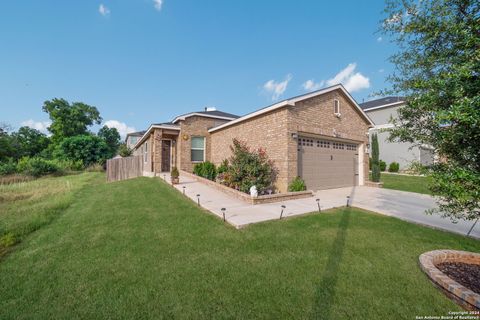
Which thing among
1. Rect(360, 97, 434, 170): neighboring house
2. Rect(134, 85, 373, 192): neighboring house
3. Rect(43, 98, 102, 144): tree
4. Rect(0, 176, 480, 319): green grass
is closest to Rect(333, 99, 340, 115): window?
Rect(134, 85, 373, 192): neighboring house

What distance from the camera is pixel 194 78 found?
631 inches

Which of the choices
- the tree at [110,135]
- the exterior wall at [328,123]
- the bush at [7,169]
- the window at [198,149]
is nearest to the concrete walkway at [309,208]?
the exterior wall at [328,123]

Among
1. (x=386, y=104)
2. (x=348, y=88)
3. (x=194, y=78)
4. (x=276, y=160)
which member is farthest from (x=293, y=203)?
(x=386, y=104)

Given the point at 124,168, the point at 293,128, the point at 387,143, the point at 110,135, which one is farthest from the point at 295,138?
the point at 110,135

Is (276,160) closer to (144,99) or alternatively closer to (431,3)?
(431,3)

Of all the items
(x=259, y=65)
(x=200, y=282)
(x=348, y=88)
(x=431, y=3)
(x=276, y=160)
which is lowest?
(x=200, y=282)

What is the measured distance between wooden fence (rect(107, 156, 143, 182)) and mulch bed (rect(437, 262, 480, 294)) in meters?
16.6

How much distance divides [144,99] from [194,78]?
18.5 ft

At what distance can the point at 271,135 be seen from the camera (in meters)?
9.40

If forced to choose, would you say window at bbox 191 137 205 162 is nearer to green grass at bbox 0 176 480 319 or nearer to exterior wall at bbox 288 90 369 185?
exterior wall at bbox 288 90 369 185

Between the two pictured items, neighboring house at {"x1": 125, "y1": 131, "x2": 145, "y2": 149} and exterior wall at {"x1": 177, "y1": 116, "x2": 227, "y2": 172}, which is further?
neighboring house at {"x1": 125, "y1": 131, "x2": 145, "y2": 149}

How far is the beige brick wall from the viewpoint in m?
8.73

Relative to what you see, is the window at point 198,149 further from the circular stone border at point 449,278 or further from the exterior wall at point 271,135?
the circular stone border at point 449,278

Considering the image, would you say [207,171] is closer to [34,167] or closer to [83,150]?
[34,167]
